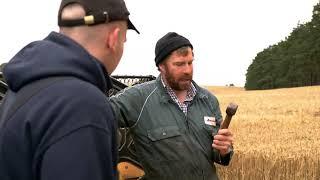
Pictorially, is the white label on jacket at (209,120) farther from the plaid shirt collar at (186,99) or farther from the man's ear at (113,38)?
the man's ear at (113,38)

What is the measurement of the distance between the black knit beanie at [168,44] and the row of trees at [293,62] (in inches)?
2408

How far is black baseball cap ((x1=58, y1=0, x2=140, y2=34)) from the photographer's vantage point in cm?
181

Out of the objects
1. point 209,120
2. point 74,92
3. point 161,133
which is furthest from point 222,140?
point 74,92

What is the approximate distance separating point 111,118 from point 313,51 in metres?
65.1

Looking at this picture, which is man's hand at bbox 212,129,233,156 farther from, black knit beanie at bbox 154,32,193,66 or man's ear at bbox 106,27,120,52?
man's ear at bbox 106,27,120,52

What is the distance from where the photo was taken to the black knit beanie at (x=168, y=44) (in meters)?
3.97

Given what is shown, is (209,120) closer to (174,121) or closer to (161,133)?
(174,121)

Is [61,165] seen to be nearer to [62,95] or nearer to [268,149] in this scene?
[62,95]

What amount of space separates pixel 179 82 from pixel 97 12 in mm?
2132

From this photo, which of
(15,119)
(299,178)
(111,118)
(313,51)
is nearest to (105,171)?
(111,118)

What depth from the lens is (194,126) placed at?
3836 mm

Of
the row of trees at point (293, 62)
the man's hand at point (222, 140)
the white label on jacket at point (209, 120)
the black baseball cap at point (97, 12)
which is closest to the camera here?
the black baseball cap at point (97, 12)

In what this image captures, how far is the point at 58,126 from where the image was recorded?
1556 millimetres

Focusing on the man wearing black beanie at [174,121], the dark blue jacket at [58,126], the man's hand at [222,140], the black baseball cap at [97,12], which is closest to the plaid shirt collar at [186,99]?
the man wearing black beanie at [174,121]
